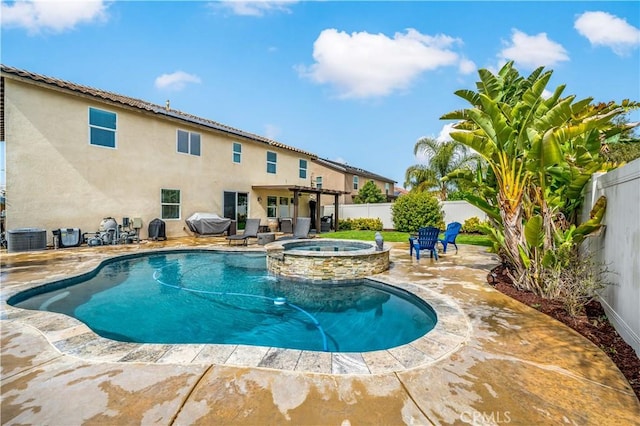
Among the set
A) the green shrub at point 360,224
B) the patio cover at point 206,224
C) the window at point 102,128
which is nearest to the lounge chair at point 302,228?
the patio cover at point 206,224

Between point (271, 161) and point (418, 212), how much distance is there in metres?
10.9

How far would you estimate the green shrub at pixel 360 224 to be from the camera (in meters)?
21.3

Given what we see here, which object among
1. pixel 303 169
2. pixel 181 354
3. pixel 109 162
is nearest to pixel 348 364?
pixel 181 354

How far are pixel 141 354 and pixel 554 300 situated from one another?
6842 mm

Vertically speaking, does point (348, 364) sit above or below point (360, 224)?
below

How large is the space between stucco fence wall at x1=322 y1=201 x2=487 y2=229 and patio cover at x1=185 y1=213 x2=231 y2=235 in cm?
1062

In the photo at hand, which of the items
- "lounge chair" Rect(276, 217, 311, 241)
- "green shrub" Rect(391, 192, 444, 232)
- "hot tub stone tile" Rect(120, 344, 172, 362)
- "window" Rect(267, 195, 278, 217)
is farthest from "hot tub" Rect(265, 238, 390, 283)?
"window" Rect(267, 195, 278, 217)

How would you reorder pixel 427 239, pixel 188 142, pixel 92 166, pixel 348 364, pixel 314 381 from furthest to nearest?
pixel 188 142 → pixel 92 166 → pixel 427 239 → pixel 348 364 → pixel 314 381

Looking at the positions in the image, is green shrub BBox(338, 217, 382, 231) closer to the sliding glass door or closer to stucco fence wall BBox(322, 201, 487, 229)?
stucco fence wall BBox(322, 201, 487, 229)

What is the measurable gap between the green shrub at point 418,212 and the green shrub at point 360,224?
2.35 m

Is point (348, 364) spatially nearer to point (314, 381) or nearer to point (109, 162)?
point (314, 381)

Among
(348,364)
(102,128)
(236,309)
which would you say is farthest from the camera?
(102,128)

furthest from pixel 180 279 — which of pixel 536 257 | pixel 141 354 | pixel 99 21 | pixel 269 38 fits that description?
pixel 269 38

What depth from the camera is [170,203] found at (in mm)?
15812
